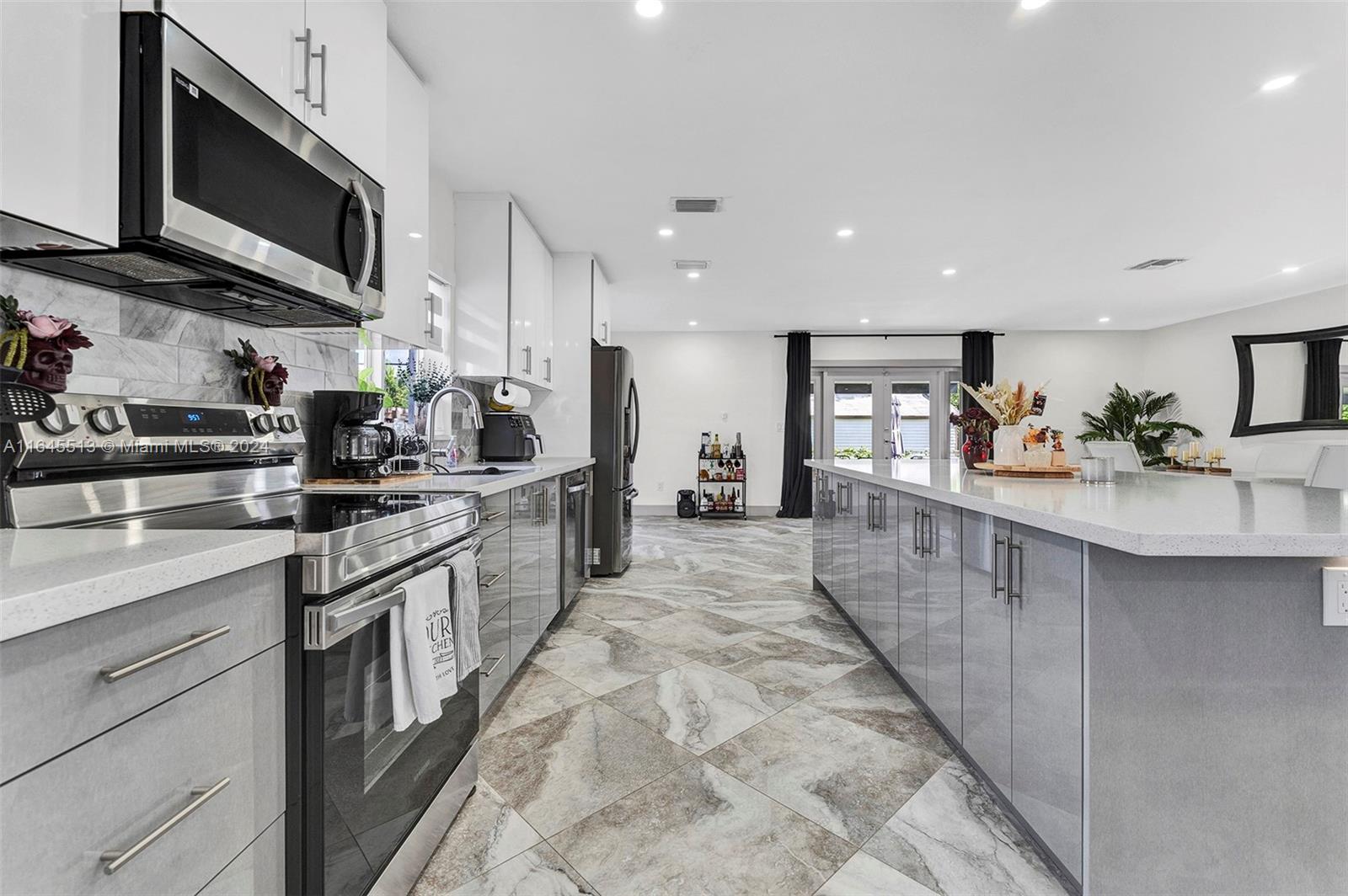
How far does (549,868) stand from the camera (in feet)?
4.93

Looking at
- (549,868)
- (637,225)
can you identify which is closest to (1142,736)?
(549,868)

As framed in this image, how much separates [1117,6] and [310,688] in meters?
3.02

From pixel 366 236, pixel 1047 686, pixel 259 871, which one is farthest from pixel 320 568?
pixel 1047 686

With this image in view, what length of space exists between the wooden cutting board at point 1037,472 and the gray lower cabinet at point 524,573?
83.9 inches

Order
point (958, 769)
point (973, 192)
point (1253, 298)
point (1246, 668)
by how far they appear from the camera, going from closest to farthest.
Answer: point (1246, 668) → point (958, 769) → point (973, 192) → point (1253, 298)

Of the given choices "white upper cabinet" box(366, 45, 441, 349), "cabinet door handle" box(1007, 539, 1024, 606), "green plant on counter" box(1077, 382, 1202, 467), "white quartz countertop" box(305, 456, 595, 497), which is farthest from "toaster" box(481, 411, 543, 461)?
"green plant on counter" box(1077, 382, 1202, 467)

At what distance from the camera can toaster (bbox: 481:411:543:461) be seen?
12.2ft

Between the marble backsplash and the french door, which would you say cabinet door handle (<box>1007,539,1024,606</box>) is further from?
the french door

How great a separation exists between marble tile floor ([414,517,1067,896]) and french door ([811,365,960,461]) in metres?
5.66

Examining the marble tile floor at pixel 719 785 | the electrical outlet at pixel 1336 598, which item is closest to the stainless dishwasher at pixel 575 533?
the marble tile floor at pixel 719 785

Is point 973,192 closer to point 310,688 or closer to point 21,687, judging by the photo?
point 310,688

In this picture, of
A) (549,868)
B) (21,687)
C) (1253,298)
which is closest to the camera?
(21,687)

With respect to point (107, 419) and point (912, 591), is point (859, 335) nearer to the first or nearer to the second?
point (912, 591)

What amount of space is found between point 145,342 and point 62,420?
367mm
